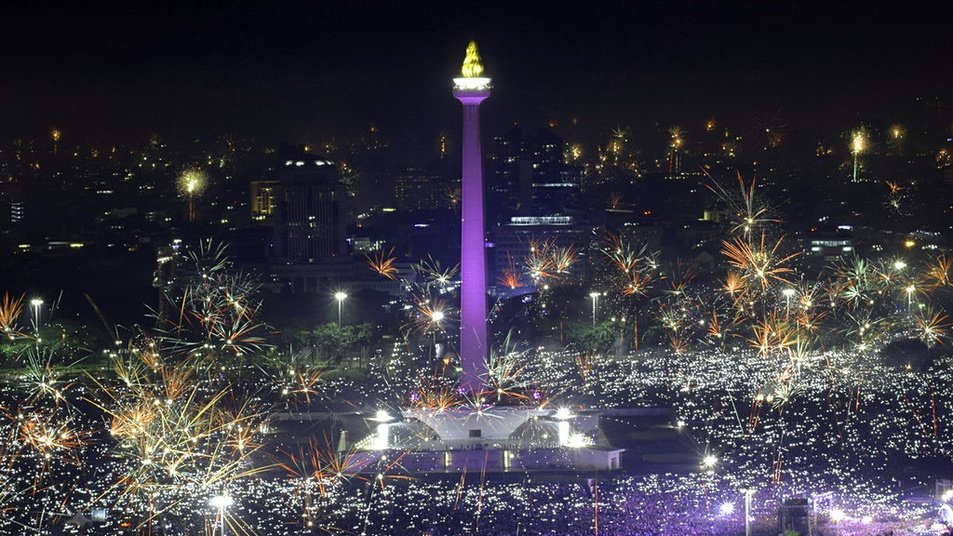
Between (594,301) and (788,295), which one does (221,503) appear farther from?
(788,295)

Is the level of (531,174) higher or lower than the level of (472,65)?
higher

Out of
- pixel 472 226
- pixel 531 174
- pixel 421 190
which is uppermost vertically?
pixel 421 190

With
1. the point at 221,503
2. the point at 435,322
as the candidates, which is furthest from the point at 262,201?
the point at 221,503

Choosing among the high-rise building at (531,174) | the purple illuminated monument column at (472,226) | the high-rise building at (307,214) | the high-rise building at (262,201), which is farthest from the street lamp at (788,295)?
the high-rise building at (262,201)

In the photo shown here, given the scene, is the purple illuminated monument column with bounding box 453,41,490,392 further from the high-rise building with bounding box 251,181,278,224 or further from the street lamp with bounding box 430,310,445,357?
the high-rise building with bounding box 251,181,278,224

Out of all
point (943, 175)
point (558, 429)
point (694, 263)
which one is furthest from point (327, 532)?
point (943, 175)

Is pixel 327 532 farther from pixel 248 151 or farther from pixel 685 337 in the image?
pixel 248 151
